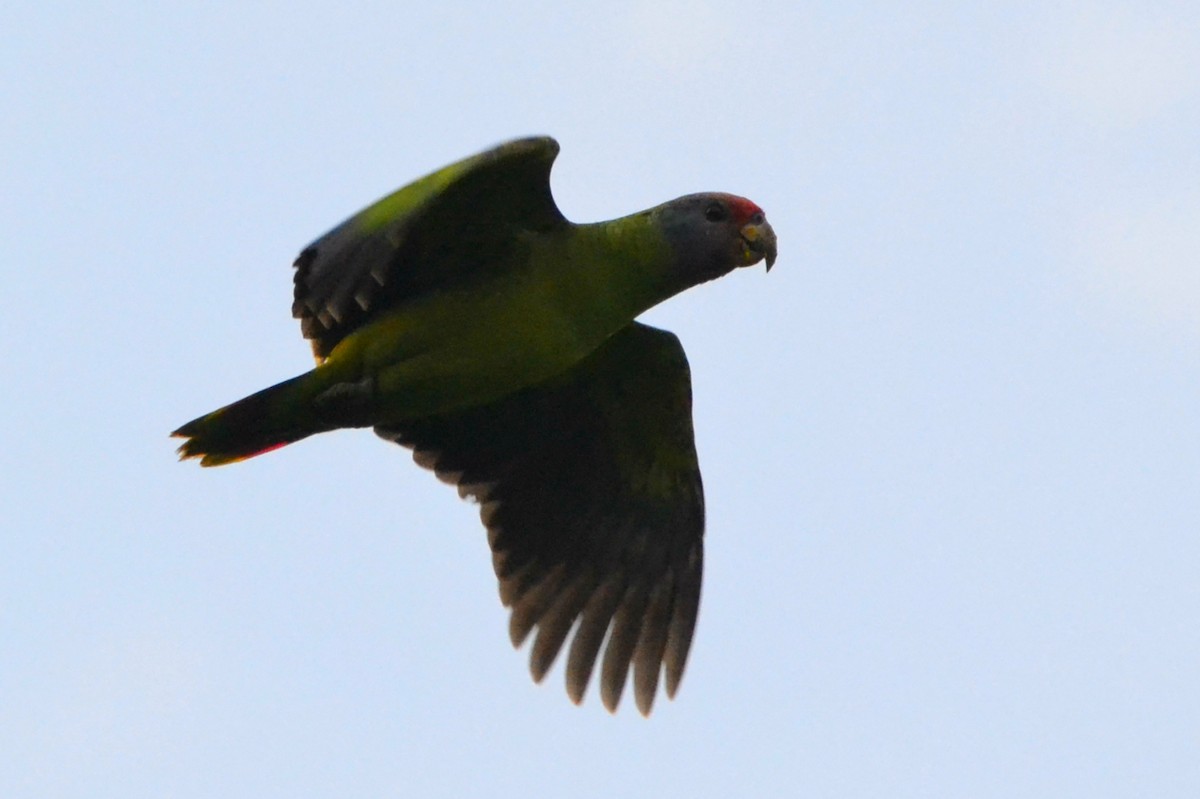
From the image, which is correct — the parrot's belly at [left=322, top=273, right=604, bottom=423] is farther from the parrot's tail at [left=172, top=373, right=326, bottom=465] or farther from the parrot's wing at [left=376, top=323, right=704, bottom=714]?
the parrot's wing at [left=376, top=323, right=704, bottom=714]

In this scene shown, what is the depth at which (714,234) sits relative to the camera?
977 cm

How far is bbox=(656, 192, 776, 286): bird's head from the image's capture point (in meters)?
9.66

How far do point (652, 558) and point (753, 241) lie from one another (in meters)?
2.22

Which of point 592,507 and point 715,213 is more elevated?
point 715,213

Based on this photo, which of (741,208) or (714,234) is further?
(741,208)

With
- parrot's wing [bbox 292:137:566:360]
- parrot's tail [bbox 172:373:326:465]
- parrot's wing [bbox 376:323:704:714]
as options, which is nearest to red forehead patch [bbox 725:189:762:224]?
parrot's wing [bbox 376:323:704:714]

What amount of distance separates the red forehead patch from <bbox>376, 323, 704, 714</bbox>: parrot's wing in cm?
100

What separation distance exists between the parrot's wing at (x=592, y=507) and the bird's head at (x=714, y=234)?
0.85 meters

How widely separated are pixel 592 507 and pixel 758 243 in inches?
82.1

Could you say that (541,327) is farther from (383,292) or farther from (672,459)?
Result: (672,459)

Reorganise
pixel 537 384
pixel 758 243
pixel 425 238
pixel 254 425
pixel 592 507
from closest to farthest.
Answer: pixel 425 238, pixel 254 425, pixel 758 243, pixel 537 384, pixel 592 507

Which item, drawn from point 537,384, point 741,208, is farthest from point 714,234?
point 537,384

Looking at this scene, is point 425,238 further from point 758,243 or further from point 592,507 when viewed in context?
point 592,507

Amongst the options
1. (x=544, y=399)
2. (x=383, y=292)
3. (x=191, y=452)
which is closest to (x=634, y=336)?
(x=544, y=399)
